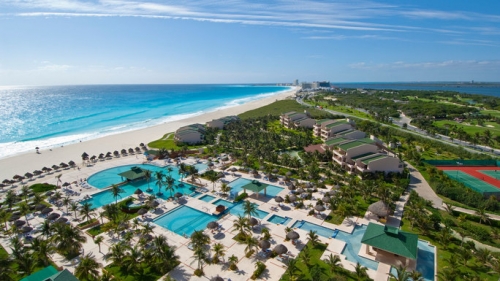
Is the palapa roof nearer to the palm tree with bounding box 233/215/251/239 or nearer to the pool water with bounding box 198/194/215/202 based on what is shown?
the pool water with bounding box 198/194/215/202

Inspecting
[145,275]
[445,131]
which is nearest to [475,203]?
[145,275]

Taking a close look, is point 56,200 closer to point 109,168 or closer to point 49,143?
point 109,168

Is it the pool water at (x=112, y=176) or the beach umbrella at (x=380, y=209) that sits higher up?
the beach umbrella at (x=380, y=209)

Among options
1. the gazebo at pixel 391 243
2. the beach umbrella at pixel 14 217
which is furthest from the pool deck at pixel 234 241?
the beach umbrella at pixel 14 217

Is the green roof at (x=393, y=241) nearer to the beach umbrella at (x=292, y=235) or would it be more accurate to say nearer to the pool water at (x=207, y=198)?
the beach umbrella at (x=292, y=235)

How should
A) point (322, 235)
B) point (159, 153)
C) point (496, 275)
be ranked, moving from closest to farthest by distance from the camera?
point (496, 275)
point (322, 235)
point (159, 153)

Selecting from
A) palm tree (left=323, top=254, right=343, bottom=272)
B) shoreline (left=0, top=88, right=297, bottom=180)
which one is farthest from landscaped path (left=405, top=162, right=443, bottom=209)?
shoreline (left=0, top=88, right=297, bottom=180)
